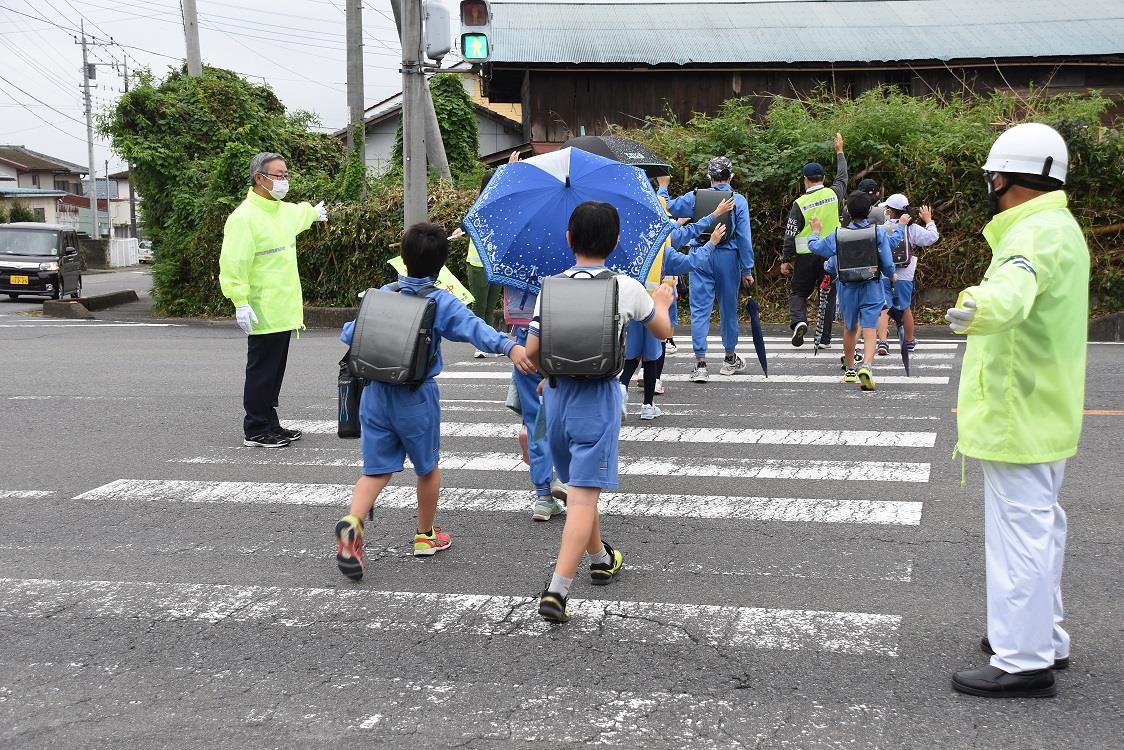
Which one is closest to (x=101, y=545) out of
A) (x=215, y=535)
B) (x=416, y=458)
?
(x=215, y=535)

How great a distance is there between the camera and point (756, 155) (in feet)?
57.5

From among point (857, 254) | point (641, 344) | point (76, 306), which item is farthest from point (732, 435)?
point (76, 306)

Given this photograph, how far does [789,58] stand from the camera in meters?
25.1

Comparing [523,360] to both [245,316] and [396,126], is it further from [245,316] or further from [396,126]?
[396,126]

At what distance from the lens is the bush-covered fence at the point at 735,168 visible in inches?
642

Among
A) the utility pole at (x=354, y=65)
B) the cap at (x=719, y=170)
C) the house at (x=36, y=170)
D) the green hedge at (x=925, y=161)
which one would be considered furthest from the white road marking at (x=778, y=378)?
the house at (x=36, y=170)

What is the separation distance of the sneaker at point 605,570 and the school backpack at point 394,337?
3.73 ft

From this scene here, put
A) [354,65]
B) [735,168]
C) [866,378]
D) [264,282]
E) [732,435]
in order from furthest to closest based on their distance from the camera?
[354,65] → [735,168] → [866,378] → [732,435] → [264,282]

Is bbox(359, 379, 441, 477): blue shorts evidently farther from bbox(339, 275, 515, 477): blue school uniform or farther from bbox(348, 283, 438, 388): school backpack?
bbox(348, 283, 438, 388): school backpack

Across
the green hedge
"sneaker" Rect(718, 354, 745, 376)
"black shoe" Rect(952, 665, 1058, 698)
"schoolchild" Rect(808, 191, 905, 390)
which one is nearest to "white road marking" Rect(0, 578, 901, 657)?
"black shoe" Rect(952, 665, 1058, 698)

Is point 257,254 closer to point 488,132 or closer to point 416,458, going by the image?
point 416,458

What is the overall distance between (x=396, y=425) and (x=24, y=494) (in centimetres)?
307

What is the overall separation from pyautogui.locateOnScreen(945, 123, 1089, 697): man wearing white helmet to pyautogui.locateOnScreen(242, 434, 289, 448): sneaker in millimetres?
5574

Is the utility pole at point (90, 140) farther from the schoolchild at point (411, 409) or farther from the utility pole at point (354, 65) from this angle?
the schoolchild at point (411, 409)
